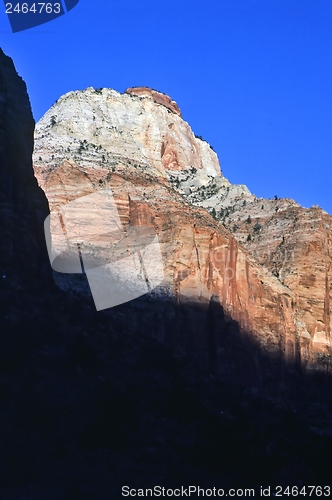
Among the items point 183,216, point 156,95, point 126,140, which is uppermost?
point 156,95

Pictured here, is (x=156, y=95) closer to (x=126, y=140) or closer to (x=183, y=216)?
(x=126, y=140)

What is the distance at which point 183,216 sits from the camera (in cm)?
9681

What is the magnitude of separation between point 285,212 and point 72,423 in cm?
6196

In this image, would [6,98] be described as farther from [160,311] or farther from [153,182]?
[153,182]
